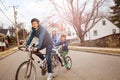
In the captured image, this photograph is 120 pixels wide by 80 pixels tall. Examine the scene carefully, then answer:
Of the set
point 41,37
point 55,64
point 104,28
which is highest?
point 104,28

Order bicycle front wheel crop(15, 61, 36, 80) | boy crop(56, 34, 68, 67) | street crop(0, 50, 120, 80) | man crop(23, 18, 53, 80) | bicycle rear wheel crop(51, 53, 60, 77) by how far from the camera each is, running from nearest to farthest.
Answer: bicycle front wheel crop(15, 61, 36, 80)
man crop(23, 18, 53, 80)
street crop(0, 50, 120, 80)
bicycle rear wheel crop(51, 53, 60, 77)
boy crop(56, 34, 68, 67)

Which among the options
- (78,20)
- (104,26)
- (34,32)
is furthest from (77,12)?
(34,32)

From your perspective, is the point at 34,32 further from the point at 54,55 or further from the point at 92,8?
the point at 92,8

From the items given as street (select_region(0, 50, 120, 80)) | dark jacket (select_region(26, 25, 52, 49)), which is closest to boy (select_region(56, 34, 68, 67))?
street (select_region(0, 50, 120, 80))

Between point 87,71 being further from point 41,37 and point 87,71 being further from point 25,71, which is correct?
point 25,71

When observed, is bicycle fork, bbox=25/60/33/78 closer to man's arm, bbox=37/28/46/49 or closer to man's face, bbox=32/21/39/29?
man's arm, bbox=37/28/46/49

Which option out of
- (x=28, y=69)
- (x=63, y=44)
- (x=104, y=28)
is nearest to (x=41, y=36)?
(x=28, y=69)

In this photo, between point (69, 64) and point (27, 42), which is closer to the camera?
point (27, 42)

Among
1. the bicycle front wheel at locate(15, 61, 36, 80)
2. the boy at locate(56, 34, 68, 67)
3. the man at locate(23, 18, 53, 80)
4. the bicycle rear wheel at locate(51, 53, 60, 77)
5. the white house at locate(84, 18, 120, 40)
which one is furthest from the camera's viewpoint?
the white house at locate(84, 18, 120, 40)

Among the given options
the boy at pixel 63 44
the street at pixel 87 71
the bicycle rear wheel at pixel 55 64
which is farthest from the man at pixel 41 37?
the boy at pixel 63 44

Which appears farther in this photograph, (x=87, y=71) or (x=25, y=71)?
(x=87, y=71)

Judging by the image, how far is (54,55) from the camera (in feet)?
27.3

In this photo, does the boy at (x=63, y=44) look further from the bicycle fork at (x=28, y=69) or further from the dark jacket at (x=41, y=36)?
the bicycle fork at (x=28, y=69)

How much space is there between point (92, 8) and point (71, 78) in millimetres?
32363
